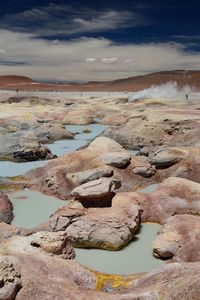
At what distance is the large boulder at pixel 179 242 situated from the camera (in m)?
13.8

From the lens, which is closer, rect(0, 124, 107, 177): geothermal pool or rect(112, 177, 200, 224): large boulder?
rect(112, 177, 200, 224): large boulder

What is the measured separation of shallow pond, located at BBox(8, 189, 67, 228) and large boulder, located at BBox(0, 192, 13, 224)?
0.25 metres

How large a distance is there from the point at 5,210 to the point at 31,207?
74.0 inches

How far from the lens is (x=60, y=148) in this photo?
121 ft

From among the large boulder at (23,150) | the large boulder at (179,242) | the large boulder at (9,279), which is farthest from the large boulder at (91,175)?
the large boulder at (9,279)

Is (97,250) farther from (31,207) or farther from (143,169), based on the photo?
(143,169)

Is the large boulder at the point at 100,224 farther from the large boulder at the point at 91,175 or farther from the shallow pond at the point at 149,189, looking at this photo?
the shallow pond at the point at 149,189

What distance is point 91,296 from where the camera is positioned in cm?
1008

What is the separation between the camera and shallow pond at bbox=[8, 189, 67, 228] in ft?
58.3

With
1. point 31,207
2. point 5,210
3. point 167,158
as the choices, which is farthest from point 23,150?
point 5,210

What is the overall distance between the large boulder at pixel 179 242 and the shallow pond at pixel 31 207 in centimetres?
570

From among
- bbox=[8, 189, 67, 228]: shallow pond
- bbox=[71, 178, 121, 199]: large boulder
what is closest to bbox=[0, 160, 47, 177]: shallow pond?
bbox=[8, 189, 67, 228]: shallow pond

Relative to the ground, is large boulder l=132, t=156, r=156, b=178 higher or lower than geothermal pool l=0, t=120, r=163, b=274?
higher

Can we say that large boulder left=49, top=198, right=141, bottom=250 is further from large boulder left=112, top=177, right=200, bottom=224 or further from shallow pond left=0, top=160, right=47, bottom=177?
shallow pond left=0, top=160, right=47, bottom=177
